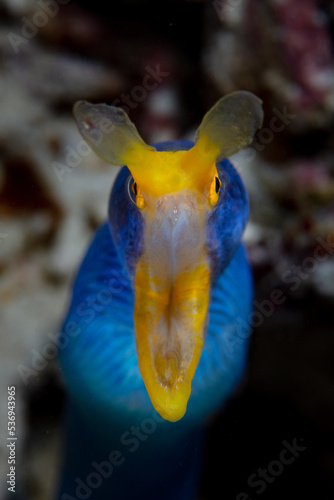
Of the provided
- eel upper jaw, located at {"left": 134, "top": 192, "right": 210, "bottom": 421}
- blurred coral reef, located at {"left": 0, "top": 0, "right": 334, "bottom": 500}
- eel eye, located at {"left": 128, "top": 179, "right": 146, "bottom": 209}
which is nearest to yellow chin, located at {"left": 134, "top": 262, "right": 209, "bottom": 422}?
eel upper jaw, located at {"left": 134, "top": 192, "right": 210, "bottom": 421}

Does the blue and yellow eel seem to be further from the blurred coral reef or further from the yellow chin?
the blurred coral reef

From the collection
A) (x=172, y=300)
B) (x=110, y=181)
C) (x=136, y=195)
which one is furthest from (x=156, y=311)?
(x=110, y=181)

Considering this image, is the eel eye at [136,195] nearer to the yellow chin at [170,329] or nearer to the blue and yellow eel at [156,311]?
the blue and yellow eel at [156,311]

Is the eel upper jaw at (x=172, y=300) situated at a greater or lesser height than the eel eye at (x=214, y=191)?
lesser

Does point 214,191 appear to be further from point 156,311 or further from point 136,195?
point 156,311

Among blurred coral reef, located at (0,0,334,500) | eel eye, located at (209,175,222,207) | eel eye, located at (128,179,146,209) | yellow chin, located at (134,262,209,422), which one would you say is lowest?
blurred coral reef, located at (0,0,334,500)

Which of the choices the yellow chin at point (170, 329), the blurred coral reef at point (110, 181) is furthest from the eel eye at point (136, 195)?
the blurred coral reef at point (110, 181)
